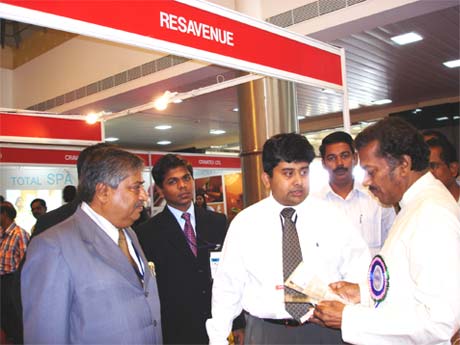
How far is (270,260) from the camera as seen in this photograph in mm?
2309

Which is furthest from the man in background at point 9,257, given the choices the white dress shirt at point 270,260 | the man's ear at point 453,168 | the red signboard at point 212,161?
the red signboard at point 212,161

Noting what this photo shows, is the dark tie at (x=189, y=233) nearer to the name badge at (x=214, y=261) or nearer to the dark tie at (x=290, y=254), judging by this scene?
the name badge at (x=214, y=261)

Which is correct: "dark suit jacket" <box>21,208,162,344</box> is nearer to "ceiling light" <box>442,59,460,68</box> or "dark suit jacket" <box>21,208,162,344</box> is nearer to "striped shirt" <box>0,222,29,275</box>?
"striped shirt" <box>0,222,29,275</box>

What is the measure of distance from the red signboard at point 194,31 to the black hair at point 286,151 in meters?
0.47

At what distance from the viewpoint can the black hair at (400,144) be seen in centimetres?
169

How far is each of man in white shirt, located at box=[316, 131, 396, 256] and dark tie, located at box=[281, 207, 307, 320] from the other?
81 cm

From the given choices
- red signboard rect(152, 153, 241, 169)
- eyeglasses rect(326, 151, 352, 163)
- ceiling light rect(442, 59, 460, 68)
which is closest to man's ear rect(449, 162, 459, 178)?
eyeglasses rect(326, 151, 352, 163)

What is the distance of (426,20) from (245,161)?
2957mm

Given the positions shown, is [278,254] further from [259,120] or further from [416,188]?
[259,120]

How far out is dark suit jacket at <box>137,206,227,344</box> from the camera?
272cm

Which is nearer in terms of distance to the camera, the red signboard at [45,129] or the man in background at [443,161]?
the man in background at [443,161]

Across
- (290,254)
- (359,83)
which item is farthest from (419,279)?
(359,83)

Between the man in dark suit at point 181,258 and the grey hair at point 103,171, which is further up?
the grey hair at point 103,171

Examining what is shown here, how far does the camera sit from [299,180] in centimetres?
237
